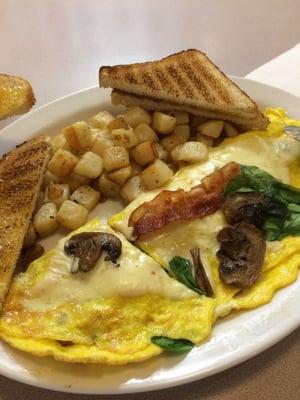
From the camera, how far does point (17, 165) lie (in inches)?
90.4

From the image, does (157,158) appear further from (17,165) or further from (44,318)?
(44,318)

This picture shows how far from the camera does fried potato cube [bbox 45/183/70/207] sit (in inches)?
89.7

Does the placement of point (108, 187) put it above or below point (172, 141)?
below

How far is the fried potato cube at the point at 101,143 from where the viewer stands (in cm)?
237

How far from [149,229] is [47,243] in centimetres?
47

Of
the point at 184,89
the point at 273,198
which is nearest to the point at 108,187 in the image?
the point at 184,89

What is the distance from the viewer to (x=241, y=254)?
189cm

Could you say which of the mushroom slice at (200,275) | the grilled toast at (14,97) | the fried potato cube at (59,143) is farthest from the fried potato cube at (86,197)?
the mushroom slice at (200,275)

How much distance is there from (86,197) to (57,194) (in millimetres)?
119

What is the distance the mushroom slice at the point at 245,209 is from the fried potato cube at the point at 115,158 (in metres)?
0.51

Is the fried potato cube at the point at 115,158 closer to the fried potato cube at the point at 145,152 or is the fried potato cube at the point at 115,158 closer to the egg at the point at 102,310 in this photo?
the fried potato cube at the point at 145,152

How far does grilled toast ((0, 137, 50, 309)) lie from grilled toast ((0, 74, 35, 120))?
147mm

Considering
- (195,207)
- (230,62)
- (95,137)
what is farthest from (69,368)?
(230,62)

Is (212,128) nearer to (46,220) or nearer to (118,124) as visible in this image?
(118,124)
